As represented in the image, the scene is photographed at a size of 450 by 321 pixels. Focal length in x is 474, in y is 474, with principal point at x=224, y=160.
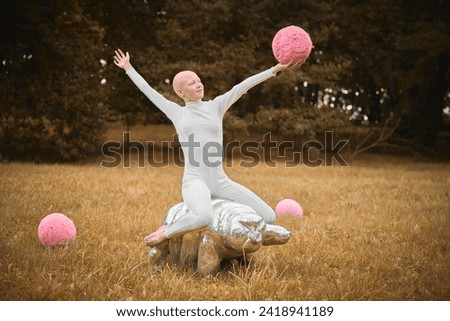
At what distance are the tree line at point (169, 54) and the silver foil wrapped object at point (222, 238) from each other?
10096 mm

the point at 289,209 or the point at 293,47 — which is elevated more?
the point at 293,47

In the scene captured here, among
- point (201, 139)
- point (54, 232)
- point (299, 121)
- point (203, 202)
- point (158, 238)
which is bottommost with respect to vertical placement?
point (54, 232)

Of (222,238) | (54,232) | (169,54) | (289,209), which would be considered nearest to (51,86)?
(169,54)

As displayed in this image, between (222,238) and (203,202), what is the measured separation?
350 mm

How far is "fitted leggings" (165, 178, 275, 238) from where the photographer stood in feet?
12.8

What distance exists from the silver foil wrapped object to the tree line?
1010 centimetres

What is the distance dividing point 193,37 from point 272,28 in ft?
9.06

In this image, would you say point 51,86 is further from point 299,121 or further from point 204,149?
point 204,149

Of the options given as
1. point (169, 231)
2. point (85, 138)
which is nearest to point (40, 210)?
point (169, 231)

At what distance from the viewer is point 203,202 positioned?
3914 millimetres

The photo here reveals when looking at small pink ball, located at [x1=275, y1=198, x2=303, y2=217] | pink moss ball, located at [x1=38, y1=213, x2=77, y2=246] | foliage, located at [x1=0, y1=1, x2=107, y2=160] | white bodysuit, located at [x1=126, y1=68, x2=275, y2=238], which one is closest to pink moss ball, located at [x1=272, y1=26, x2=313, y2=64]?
white bodysuit, located at [x1=126, y1=68, x2=275, y2=238]

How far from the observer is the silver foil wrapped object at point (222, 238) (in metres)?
3.93

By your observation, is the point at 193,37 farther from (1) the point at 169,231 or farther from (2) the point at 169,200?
(1) the point at 169,231

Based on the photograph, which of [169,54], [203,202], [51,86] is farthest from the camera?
[169,54]
